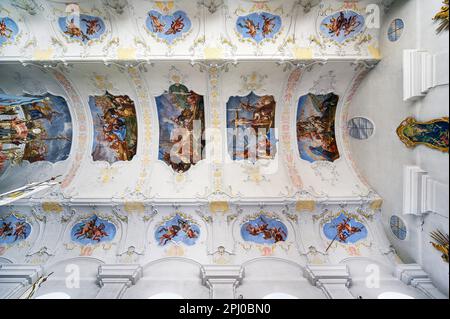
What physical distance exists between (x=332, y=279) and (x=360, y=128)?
17.6 feet

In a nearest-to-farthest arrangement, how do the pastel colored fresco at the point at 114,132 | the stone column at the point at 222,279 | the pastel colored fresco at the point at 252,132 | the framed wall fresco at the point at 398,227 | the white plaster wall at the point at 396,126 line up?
1. the white plaster wall at the point at 396,126
2. the stone column at the point at 222,279
3. the framed wall fresco at the point at 398,227
4. the pastel colored fresco at the point at 252,132
5. the pastel colored fresco at the point at 114,132

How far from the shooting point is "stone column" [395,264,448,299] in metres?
6.45

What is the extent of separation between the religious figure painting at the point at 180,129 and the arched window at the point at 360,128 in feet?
18.8

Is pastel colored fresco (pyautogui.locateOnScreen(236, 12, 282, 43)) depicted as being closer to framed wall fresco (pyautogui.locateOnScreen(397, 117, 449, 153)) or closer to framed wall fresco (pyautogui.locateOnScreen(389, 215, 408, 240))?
framed wall fresco (pyautogui.locateOnScreen(397, 117, 449, 153))

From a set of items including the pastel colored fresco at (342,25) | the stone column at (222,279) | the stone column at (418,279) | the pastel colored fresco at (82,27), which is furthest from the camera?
the pastel colored fresco at (82,27)

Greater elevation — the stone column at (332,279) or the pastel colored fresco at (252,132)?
the pastel colored fresco at (252,132)

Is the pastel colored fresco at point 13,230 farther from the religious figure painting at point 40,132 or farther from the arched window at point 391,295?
the arched window at point 391,295

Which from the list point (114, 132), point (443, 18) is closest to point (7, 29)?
point (114, 132)

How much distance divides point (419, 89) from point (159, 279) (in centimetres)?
944

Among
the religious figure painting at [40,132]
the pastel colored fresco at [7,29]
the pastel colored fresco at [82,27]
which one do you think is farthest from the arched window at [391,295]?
the pastel colored fresco at [7,29]

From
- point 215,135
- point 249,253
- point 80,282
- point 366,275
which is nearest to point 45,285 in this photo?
point 80,282

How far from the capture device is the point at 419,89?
6543 millimetres

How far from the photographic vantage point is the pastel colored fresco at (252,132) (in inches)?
372

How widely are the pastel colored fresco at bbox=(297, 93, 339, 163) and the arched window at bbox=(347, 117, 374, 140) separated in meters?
0.63
